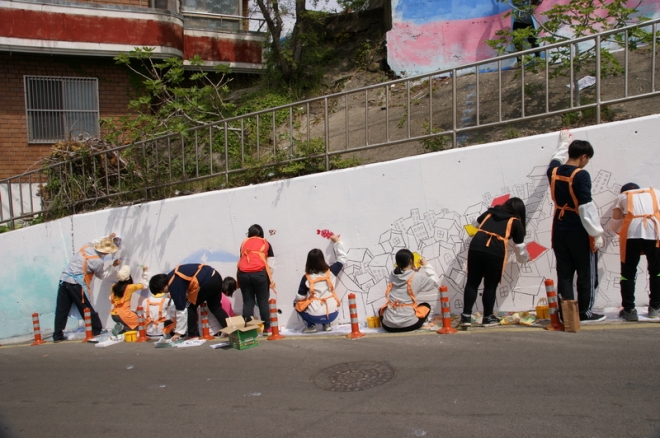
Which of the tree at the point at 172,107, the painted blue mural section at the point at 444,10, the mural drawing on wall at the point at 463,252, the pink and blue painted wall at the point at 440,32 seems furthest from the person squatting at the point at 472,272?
the painted blue mural section at the point at 444,10

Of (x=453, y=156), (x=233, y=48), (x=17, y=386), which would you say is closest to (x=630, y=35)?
(x=453, y=156)

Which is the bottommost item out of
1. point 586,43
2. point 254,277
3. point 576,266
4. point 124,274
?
point 124,274

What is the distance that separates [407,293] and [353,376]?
1750 millimetres

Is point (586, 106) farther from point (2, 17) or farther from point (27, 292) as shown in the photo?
point (2, 17)

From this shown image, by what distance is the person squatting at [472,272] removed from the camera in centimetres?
597

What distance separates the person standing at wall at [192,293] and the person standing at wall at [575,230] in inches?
185

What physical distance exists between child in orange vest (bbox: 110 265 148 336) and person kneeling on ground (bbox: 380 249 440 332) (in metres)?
4.77

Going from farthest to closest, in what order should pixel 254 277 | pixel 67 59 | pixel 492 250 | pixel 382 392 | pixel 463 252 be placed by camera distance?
pixel 67 59, pixel 254 277, pixel 463 252, pixel 492 250, pixel 382 392

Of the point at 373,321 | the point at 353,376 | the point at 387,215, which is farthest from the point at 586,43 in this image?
the point at 353,376

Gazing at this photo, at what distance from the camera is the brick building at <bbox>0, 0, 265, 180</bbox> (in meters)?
13.4

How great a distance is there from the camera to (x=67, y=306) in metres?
10.1

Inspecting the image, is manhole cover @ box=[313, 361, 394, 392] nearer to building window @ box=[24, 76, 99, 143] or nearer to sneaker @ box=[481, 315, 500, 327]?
sneaker @ box=[481, 315, 500, 327]

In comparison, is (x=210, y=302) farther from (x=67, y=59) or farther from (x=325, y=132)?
(x=67, y=59)

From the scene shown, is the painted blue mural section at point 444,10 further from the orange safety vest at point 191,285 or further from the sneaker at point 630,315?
the sneaker at point 630,315
